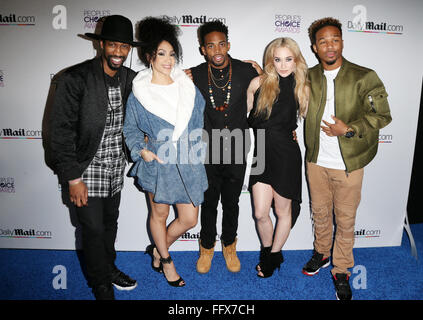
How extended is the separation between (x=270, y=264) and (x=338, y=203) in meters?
0.85

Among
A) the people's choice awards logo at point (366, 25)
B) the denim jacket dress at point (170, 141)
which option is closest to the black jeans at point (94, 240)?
the denim jacket dress at point (170, 141)

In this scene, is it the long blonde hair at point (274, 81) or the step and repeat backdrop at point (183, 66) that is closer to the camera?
the long blonde hair at point (274, 81)

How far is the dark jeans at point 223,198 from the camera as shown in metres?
2.70

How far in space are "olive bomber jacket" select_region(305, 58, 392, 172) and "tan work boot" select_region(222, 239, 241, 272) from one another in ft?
4.41

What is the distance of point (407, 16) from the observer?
2936 millimetres

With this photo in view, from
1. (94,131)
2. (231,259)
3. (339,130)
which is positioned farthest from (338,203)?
(94,131)

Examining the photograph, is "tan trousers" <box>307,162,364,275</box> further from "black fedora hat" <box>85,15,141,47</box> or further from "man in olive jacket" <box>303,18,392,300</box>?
"black fedora hat" <box>85,15,141,47</box>

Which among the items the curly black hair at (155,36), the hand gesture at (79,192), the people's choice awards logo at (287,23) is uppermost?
the people's choice awards logo at (287,23)

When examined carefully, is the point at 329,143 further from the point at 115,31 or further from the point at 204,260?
the point at 115,31

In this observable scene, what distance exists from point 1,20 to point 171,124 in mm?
2096

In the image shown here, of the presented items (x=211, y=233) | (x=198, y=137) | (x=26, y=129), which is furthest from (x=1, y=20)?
(x=211, y=233)

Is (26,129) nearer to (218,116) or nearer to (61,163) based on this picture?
(61,163)

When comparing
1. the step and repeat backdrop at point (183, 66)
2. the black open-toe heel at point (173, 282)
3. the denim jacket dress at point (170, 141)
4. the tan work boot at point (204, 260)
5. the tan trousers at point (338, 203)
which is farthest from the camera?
the tan work boot at point (204, 260)

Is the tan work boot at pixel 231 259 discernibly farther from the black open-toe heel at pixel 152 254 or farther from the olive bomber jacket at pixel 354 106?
the olive bomber jacket at pixel 354 106
